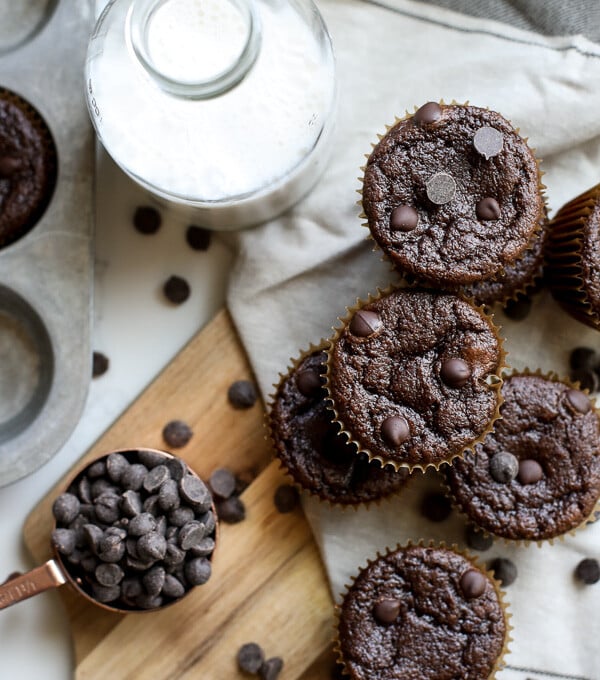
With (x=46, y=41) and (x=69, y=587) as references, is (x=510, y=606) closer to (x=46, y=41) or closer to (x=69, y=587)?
(x=69, y=587)

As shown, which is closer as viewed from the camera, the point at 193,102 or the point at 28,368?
the point at 193,102

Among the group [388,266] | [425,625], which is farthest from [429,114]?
[425,625]

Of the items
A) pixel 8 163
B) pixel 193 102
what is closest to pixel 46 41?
pixel 8 163

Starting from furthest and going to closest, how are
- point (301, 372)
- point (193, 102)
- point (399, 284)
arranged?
point (399, 284) < point (301, 372) < point (193, 102)

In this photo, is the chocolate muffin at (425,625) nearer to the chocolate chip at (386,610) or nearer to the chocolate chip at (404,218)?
the chocolate chip at (386,610)

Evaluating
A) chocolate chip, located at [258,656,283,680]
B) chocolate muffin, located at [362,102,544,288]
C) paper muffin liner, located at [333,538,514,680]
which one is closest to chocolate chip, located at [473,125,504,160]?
chocolate muffin, located at [362,102,544,288]

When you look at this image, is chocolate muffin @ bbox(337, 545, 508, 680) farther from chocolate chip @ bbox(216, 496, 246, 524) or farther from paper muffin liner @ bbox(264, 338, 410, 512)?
chocolate chip @ bbox(216, 496, 246, 524)
